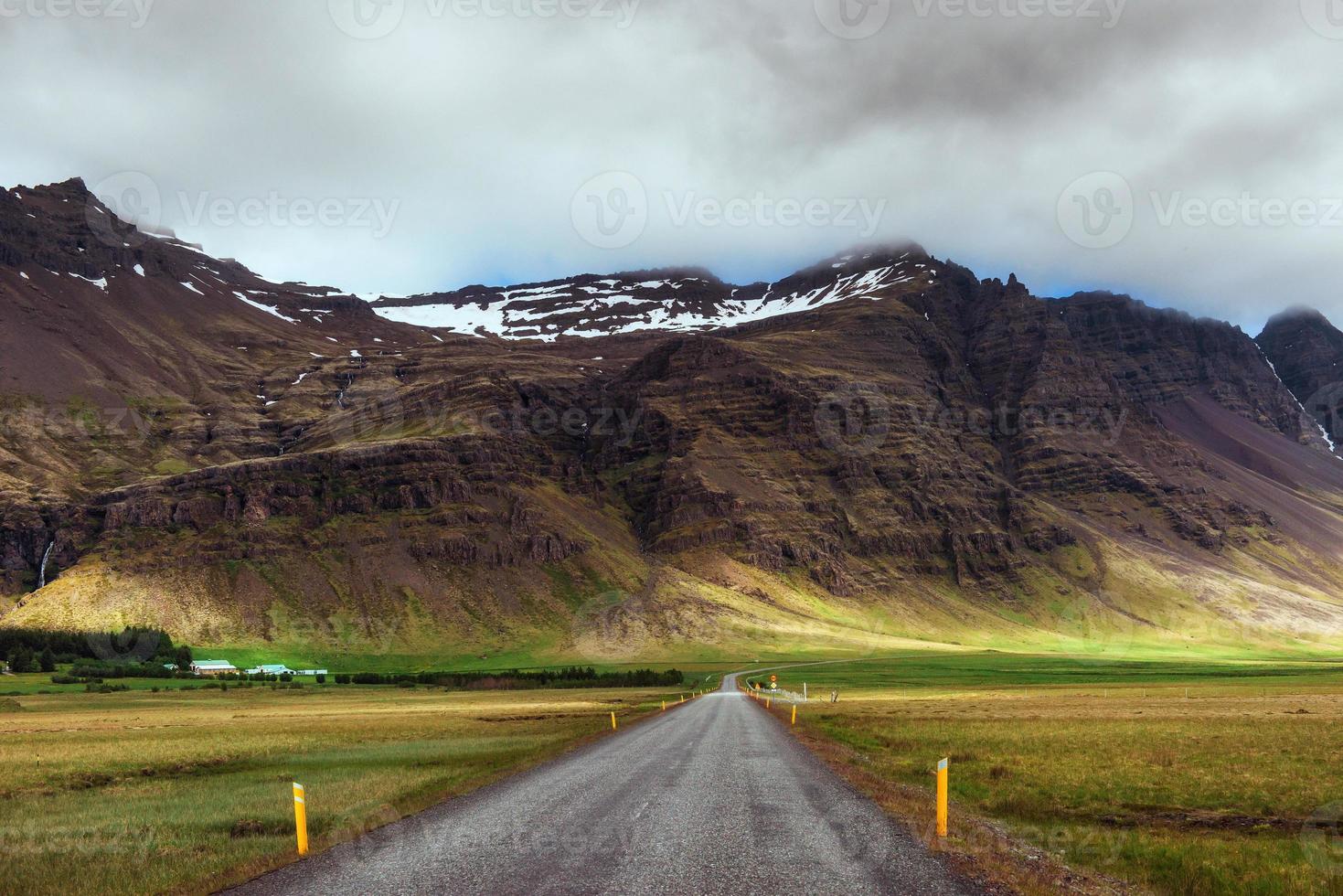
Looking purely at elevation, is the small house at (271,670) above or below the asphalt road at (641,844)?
below

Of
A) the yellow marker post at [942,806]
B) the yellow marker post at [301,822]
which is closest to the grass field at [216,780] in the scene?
the yellow marker post at [301,822]

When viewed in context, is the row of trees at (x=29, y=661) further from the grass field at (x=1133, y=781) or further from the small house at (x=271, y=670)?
the grass field at (x=1133, y=781)

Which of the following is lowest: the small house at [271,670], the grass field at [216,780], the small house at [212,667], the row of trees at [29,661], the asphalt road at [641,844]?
the small house at [271,670]

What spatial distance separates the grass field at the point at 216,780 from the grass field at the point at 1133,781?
13408mm

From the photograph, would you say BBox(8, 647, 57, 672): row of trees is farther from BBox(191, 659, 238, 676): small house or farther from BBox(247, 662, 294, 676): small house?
BBox(247, 662, 294, 676): small house

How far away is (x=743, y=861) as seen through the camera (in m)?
15.2

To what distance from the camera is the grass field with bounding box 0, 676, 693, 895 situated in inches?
675

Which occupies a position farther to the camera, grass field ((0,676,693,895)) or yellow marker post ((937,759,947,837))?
grass field ((0,676,693,895))

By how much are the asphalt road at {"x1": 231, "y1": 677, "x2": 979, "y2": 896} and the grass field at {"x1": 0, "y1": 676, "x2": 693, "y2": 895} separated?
1897 mm

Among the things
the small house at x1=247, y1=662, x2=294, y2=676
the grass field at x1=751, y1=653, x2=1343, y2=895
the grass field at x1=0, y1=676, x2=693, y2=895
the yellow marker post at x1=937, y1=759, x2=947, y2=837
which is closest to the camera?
the grass field at x1=751, y1=653, x2=1343, y2=895

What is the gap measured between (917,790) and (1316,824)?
880cm

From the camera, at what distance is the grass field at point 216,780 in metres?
17.1

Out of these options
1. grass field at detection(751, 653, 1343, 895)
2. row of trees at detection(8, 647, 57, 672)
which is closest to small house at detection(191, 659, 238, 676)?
row of trees at detection(8, 647, 57, 672)

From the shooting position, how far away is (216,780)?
31.5 metres
